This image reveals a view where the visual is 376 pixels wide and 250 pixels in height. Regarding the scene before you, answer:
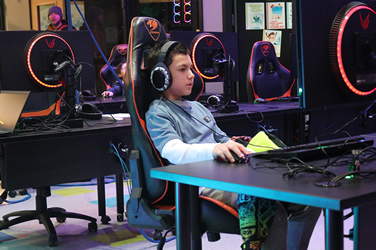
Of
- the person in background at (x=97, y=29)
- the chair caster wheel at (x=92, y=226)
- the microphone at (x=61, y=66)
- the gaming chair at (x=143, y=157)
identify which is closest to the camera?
the gaming chair at (x=143, y=157)

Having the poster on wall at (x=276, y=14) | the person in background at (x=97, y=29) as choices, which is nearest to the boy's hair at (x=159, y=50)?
the person in background at (x=97, y=29)

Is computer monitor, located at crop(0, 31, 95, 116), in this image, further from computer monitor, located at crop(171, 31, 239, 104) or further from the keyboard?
the keyboard

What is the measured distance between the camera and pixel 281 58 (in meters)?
7.75

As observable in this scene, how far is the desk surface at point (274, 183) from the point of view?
1.17 meters

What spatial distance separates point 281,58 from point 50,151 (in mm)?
5514

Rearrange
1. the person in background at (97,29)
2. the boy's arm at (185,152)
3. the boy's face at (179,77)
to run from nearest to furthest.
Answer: the boy's arm at (185,152) → the boy's face at (179,77) → the person in background at (97,29)

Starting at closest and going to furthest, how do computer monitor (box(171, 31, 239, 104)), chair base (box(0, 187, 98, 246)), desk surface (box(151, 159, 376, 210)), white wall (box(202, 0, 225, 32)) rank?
desk surface (box(151, 159, 376, 210)) → chair base (box(0, 187, 98, 246)) → computer monitor (box(171, 31, 239, 104)) → white wall (box(202, 0, 225, 32))

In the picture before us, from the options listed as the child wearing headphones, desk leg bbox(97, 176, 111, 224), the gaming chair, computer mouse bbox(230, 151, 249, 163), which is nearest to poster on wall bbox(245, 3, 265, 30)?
desk leg bbox(97, 176, 111, 224)

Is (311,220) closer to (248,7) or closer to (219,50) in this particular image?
(219,50)

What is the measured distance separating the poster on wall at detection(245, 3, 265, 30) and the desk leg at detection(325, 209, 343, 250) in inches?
256

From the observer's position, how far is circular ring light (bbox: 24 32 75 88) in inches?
115

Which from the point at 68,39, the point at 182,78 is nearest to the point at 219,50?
the point at 68,39

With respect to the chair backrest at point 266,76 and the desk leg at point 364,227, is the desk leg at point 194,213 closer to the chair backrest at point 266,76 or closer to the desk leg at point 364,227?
the desk leg at point 364,227

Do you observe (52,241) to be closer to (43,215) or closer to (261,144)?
(43,215)
